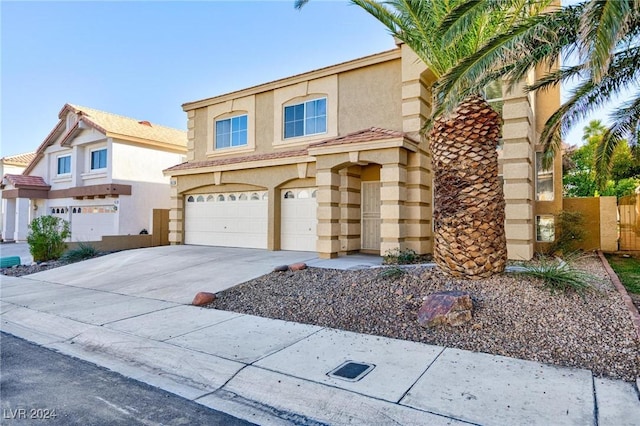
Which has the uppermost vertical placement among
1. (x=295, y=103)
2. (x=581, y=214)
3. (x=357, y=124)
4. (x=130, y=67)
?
(x=130, y=67)

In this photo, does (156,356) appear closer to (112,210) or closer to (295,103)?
(295,103)

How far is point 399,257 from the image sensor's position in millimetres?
11234

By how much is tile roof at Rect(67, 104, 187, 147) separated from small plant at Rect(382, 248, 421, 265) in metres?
18.3

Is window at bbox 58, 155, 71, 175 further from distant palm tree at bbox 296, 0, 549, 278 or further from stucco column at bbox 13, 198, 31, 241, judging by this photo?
distant palm tree at bbox 296, 0, 549, 278

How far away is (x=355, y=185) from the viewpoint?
1444cm

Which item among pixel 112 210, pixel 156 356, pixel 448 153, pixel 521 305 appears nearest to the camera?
pixel 156 356

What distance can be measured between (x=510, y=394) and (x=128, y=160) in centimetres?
2368

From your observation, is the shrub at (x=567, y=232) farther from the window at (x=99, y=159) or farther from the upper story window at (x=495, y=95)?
the window at (x=99, y=159)

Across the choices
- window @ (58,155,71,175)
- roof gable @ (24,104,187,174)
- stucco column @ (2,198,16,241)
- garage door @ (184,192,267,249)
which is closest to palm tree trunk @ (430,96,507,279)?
garage door @ (184,192,267,249)

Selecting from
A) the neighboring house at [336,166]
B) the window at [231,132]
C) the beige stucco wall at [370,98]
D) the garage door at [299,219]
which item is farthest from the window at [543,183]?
the window at [231,132]

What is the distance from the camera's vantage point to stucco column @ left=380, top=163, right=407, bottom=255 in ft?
38.9

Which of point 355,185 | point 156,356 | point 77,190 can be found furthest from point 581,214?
point 77,190

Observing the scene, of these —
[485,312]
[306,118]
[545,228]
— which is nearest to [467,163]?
[485,312]

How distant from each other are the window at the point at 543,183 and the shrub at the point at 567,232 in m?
1.24
